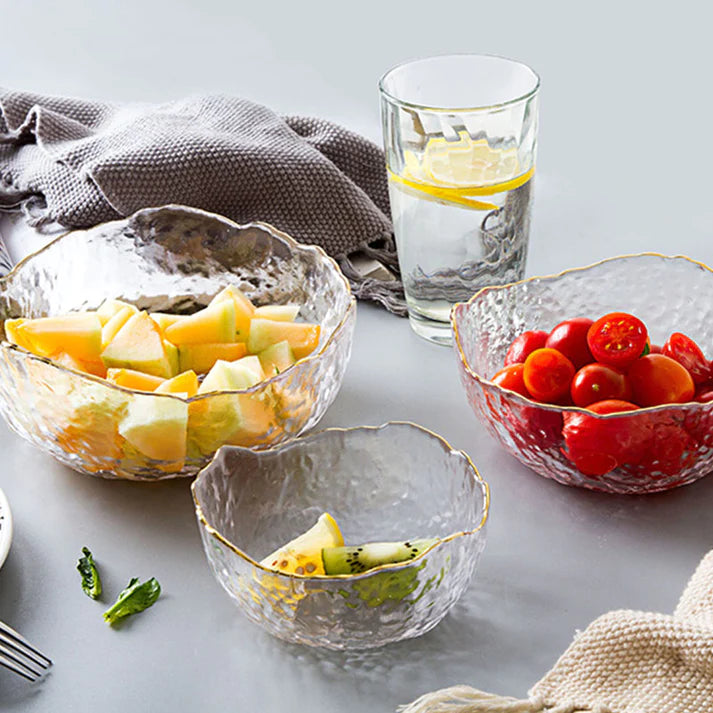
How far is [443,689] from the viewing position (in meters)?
0.72

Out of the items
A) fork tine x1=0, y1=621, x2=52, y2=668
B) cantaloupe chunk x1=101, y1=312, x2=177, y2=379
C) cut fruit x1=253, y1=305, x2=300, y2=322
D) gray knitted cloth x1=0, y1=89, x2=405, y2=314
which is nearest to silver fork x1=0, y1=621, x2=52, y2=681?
fork tine x1=0, y1=621, x2=52, y2=668

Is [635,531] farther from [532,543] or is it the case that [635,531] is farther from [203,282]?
[203,282]

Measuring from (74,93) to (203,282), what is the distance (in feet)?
3.07

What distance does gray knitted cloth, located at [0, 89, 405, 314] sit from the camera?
1306 millimetres

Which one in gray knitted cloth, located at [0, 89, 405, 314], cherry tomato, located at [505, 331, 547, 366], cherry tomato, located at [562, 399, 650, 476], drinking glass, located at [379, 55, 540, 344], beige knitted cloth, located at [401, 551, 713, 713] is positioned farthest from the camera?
gray knitted cloth, located at [0, 89, 405, 314]

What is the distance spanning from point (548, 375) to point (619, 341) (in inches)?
2.5

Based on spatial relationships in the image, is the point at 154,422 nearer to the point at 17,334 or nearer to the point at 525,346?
the point at 17,334

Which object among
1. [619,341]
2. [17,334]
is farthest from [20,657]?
[619,341]

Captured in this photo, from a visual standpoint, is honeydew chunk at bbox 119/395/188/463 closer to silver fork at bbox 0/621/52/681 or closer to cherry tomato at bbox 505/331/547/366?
silver fork at bbox 0/621/52/681

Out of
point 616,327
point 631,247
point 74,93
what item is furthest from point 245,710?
point 74,93

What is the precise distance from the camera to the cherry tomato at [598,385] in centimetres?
86

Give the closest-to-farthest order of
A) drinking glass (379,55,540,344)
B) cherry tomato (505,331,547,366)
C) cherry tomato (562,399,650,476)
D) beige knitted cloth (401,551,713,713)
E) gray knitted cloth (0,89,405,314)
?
beige knitted cloth (401,551,713,713) → cherry tomato (562,399,650,476) → cherry tomato (505,331,547,366) → drinking glass (379,55,540,344) → gray knitted cloth (0,89,405,314)

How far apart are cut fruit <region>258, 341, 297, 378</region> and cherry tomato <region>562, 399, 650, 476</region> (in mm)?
268

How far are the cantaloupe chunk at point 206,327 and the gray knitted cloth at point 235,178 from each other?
281 millimetres
